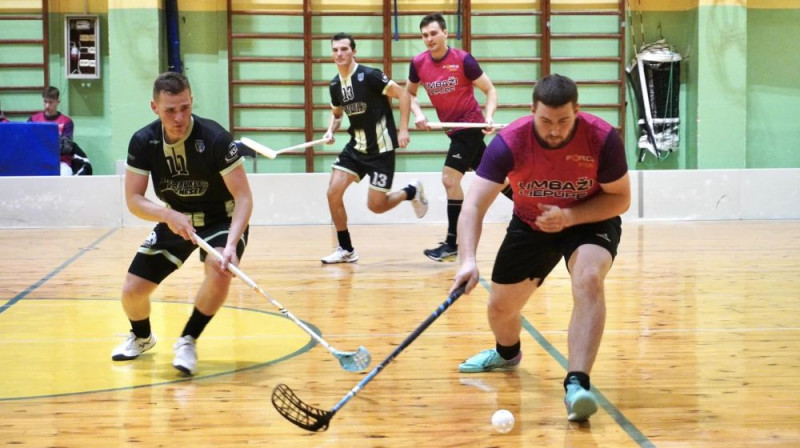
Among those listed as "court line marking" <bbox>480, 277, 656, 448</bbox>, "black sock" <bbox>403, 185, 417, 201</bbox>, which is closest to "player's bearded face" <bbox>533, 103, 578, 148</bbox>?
"court line marking" <bbox>480, 277, 656, 448</bbox>

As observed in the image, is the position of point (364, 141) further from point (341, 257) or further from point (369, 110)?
point (341, 257)

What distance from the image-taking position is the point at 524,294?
346cm

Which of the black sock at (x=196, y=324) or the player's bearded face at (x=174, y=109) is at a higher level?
the player's bearded face at (x=174, y=109)

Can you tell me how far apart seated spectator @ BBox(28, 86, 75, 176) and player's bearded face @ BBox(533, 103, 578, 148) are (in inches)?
333

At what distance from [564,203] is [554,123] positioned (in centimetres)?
36

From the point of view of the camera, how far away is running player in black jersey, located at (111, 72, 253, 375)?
12.0 feet

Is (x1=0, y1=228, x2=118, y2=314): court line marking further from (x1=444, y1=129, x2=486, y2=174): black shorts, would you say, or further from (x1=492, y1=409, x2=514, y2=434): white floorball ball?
(x1=492, y1=409, x2=514, y2=434): white floorball ball

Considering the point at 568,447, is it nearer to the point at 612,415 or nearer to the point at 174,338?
the point at 612,415

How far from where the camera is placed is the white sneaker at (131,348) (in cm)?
390

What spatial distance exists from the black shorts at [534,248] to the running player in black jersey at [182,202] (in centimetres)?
97

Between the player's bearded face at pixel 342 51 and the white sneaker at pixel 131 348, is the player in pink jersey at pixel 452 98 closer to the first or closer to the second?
the player's bearded face at pixel 342 51

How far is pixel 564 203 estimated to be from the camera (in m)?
3.32

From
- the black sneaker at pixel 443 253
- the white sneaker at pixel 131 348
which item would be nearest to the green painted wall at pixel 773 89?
the black sneaker at pixel 443 253

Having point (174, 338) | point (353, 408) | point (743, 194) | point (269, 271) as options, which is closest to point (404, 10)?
point (743, 194)
